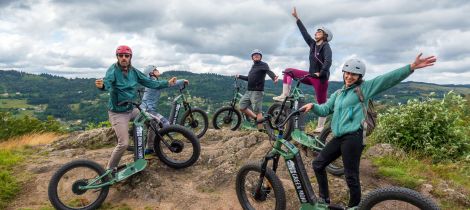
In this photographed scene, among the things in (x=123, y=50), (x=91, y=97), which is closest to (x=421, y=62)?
(x=123, y=50)

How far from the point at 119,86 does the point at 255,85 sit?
531cm

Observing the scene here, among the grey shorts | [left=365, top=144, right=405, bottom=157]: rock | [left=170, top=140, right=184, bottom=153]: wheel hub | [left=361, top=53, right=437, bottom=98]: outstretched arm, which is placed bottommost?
[left=365, top=144, right=405, bottom=157]: rock

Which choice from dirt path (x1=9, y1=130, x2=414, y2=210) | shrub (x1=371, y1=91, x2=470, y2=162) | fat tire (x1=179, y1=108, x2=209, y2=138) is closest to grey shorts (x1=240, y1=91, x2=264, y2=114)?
fat tire (x1=179, y1=108, x2=209, y2=138)

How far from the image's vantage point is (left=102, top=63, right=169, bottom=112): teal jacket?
7.69 meters

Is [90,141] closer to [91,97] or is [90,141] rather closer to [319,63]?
[319,63]

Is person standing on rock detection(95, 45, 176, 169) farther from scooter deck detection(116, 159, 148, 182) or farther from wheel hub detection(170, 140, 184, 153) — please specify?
wheel hub detection(170, 140, 184, 153)

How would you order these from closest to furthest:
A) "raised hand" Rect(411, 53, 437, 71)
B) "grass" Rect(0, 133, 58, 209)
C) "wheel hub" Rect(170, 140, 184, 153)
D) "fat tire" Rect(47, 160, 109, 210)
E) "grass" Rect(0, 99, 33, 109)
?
"raised hand" Rect(411, 53, 437, 71) < "fat tire" Rect(47, 160, 109, 210) < "grass" Rect(0, 133, 58, 209) < "wheel hub" Rect(170, 140, 184, 153) < "grass" Rect(0, 99, 33, 109)

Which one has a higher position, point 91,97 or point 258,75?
point 258,75

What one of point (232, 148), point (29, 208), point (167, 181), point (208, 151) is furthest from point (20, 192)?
point (232, 148)

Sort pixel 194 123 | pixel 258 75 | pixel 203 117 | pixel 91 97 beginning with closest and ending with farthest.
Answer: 1. pixel 258 75
2. pixel 194 123
3. pixel 203 117
4. pixel 91 97

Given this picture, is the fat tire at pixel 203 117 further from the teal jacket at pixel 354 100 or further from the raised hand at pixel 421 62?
the raised hand at pixel 421 62

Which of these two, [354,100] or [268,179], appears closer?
[354,100]

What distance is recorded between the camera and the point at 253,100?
12266 mm

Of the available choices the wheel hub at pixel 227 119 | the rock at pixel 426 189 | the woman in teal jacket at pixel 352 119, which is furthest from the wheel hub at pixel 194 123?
the woman in teal jacket at pixel 352 119
